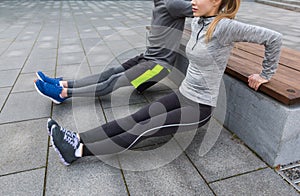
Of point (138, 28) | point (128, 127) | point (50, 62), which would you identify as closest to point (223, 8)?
point (128, 127)

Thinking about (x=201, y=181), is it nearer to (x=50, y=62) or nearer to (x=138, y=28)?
(x=50, y=62)

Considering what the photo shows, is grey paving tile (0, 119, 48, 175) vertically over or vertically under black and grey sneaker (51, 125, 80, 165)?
under

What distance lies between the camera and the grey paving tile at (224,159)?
6.07 feet

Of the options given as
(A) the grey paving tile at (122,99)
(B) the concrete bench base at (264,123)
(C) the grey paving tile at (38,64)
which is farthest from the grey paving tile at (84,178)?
(C) the grey paving tile at (38,64)

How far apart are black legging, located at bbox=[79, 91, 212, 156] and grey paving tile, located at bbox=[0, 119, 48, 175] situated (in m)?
0.43

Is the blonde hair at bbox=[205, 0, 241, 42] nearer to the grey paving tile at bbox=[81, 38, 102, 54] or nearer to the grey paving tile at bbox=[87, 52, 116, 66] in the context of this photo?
the grey paving tile at bbox=[87, 52, 116, 66]

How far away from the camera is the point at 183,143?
217 cm

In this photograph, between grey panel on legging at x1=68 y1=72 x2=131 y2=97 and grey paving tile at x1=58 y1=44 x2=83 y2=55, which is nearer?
grey panel on legging at x1=68 y1=72 x2=131 y2=97

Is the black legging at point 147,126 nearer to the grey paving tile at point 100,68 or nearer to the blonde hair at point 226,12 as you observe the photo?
the blonde hair at point 226,12

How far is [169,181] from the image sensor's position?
1.77 m

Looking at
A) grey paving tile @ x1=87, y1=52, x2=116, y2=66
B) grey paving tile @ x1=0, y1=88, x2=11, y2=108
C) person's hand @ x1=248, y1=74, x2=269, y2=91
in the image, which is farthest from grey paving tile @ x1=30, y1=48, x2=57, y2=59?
person's hand @ x1=248, y1=74, x2=269, y2=91

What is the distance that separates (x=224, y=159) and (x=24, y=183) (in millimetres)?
1469

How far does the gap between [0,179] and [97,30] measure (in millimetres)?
5024

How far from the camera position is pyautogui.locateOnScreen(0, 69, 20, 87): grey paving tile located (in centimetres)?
330
